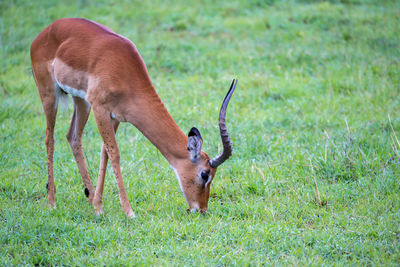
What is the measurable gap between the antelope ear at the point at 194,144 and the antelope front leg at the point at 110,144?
0.76 m

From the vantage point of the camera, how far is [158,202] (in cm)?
489

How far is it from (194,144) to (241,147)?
5.80 ft

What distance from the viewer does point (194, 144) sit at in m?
4.37

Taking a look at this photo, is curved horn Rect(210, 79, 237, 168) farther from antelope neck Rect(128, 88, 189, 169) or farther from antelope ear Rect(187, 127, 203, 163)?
antelope neck Rect(128, 88, 189, 169)

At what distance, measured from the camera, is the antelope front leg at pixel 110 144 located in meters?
4.59

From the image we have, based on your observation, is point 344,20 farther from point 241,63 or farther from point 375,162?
point 375,162

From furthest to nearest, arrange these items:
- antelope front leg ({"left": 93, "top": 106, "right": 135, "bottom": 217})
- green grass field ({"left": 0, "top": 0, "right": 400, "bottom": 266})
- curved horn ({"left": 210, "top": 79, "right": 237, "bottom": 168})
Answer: antelope front leg ({"left": 93, "top": 106, "right": 135, "bottom": 217}), curved horn ({"left": 210, "top": 79, "right": 237, "bottom": 168}), green grass field ({"left": 0, "top": 0, "right": 400, "bottom": 266})

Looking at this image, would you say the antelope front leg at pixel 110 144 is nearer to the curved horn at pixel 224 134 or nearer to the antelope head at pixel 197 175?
the antelope head at pixel 197 175

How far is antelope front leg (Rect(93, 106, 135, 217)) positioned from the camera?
15.1 ft

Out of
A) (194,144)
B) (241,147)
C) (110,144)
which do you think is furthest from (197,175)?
(241,147)

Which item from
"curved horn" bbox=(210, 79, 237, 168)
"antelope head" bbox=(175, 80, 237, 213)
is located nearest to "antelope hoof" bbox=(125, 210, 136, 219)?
"antelope head" bbox=(175, 80, 237, 213)

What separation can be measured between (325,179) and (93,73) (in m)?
2.74

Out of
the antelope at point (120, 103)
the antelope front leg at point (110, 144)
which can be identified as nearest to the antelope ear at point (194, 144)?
the antelope at point (120, 103)

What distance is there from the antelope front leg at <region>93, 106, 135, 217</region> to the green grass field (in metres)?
0.12
